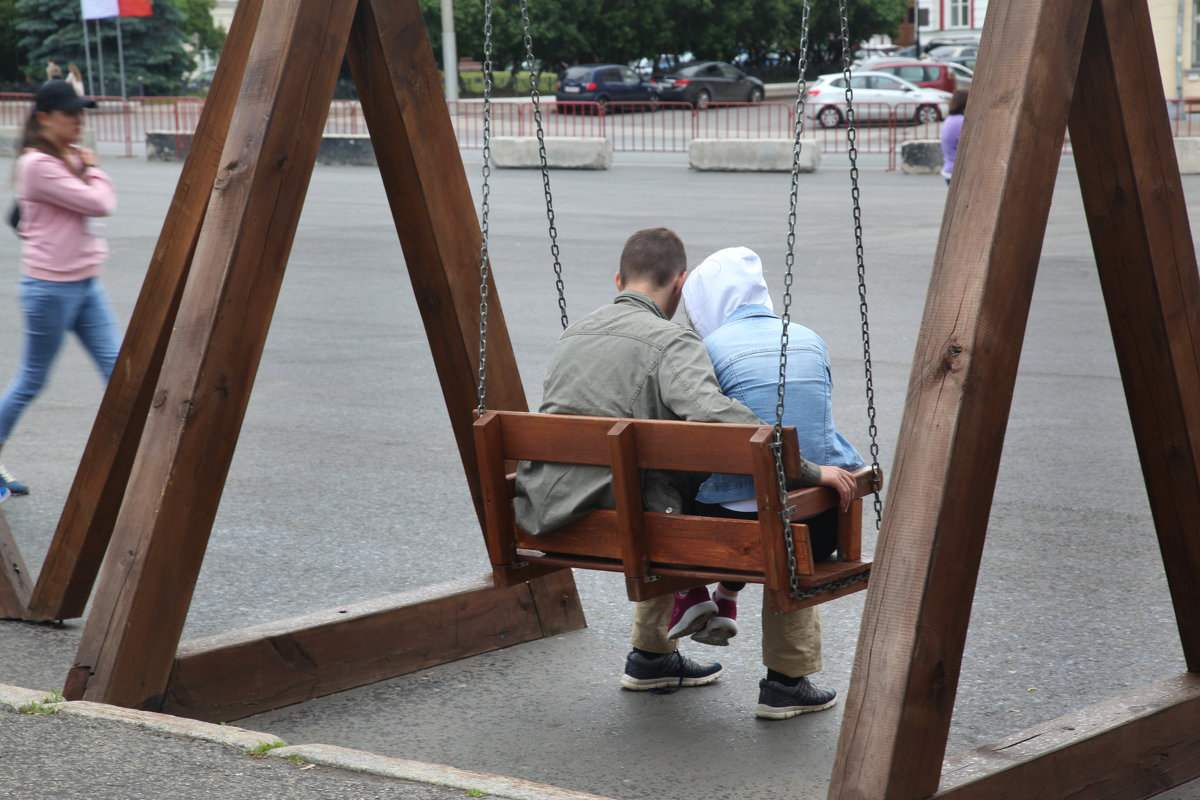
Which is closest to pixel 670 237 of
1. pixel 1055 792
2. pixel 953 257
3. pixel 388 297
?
pixel 953 257

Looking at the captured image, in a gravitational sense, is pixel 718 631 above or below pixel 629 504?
below

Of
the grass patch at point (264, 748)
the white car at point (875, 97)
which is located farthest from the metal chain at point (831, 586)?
the white car at point (875, 97)

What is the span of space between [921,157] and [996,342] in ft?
70.3

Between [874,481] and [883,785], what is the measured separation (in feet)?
3.71

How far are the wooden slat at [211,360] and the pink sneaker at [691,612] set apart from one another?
4.45ft

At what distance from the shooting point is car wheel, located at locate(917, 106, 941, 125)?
3450 centimetres

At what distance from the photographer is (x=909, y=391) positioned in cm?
314

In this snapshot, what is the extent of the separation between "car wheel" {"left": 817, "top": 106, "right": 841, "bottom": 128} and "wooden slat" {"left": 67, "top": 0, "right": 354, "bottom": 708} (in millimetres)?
33858

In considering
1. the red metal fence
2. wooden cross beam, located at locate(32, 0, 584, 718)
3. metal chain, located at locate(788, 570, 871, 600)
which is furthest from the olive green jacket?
the red metal fence

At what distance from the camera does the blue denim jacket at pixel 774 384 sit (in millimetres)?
3908

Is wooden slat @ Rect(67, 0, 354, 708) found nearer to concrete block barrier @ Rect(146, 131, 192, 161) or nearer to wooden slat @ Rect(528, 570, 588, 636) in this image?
wooden slat @ Rect(528, 570, 588, 636)

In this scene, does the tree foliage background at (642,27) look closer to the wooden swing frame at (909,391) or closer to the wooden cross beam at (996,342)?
the wooden swing frame at (909,391)

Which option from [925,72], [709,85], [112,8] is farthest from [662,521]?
[709,85]

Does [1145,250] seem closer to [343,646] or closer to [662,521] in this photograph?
[662,521]
